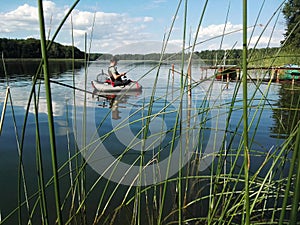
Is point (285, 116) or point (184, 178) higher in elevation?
point (184, 178)

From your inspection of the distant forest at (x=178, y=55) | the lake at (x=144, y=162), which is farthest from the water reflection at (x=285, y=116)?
the distant forest at (x=178, y=55)

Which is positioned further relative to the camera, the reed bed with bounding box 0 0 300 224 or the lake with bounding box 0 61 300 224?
the lake with bounding box 0 61 300 224

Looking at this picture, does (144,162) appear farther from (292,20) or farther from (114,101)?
(292,20)

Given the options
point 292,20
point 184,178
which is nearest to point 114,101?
point 184,178

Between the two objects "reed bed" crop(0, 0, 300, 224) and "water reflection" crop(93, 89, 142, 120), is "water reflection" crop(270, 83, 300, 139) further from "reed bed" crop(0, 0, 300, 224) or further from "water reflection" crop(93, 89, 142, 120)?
"water reflection" crop(93, 89, 142, 120)

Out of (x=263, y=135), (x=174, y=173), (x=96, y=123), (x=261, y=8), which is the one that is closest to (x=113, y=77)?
(x=96, y=123)

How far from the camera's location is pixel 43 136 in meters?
3.73

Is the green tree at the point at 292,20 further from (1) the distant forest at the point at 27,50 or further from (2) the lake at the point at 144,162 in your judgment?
(1) the distant forest at the point at 27,50

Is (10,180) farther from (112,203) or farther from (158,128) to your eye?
(158,128)

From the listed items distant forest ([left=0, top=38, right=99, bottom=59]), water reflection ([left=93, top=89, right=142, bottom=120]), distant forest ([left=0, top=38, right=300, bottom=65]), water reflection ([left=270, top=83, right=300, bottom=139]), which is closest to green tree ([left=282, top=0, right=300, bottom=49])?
distant forest ([left=0, top=38, right=300, bottom=65])

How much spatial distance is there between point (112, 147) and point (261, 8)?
2.47 metres

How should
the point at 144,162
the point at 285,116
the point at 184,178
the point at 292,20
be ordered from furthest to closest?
the point at 292,20
the point at 285,116
the point at 144,162
the point at 184,178

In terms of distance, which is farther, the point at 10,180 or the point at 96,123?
the point at 96,123

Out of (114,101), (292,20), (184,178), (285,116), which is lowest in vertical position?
(285,116)
